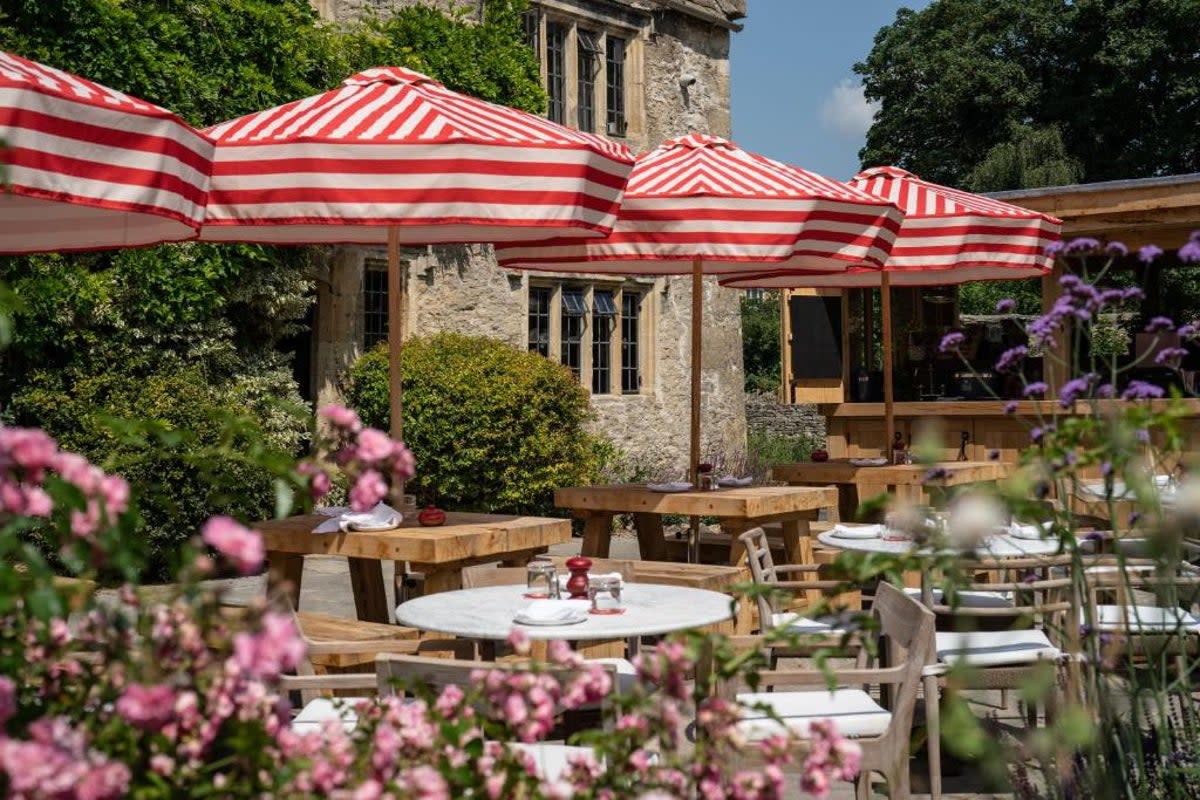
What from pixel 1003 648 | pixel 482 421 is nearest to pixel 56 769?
pixel 1003 648

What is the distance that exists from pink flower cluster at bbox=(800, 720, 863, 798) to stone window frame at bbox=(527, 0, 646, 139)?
47.3 ft

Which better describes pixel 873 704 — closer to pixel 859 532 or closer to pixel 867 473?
pixel 859 532

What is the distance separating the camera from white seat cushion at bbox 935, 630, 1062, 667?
186 inches

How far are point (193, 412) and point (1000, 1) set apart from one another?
26.3 metres

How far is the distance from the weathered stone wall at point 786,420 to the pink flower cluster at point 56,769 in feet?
72.7

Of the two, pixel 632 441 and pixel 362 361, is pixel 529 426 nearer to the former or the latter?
pixel 362 361

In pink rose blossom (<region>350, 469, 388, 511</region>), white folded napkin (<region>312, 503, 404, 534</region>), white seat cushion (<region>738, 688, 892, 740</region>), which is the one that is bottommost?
white seat cushion (<region>738, 688, 892, 740</region>)

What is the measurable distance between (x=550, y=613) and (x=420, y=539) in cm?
152

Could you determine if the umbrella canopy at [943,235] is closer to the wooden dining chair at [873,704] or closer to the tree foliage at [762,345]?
the wooden dining chair at [873,704]

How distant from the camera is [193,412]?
33.6ft

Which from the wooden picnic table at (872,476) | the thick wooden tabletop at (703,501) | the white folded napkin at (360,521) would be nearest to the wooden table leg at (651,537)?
the thick wooden tabletop at (703,501)

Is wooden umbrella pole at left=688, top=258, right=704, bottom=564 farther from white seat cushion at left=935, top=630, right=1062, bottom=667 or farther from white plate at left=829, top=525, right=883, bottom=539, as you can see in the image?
white seat cushion at left=935, top=630, right=1062, bottom=667

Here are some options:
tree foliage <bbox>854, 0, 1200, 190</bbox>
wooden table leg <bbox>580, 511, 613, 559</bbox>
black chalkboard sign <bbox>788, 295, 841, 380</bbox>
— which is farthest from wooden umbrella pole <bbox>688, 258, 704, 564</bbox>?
tree foliage <bbox>854, 0, 1200, 190</bbox>

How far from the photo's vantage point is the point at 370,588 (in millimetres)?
6305
